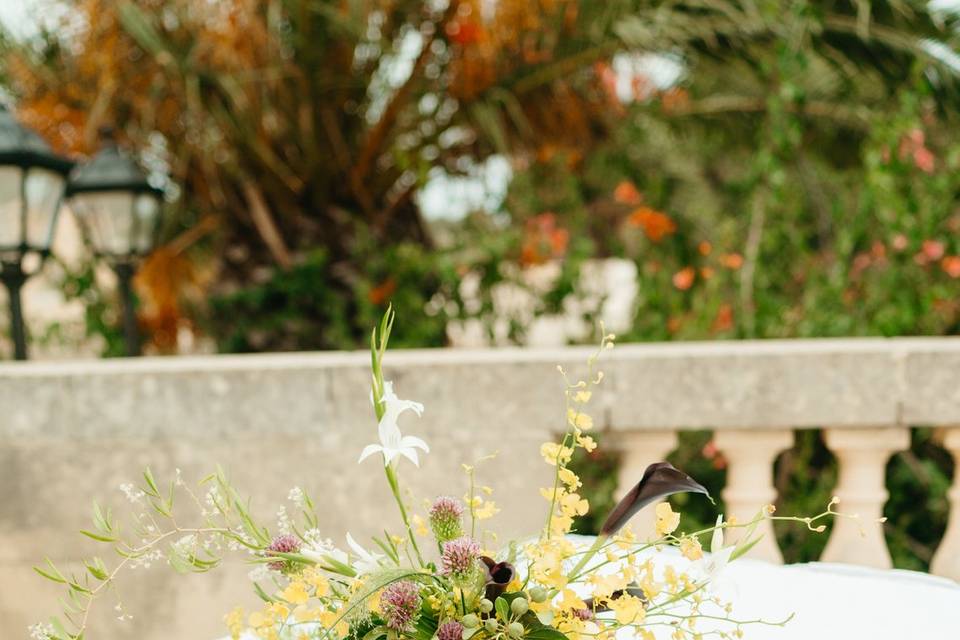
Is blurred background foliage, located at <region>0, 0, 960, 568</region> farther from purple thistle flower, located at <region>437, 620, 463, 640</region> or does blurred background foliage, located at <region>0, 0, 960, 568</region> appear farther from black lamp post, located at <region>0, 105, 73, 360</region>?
purple thistle flower, located at <region>437, 620, 463, 640</region>

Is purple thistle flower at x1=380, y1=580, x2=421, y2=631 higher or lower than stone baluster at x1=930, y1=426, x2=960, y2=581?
higher

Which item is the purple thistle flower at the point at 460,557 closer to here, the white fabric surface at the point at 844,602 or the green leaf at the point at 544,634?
the green leaf at the point at 544,634

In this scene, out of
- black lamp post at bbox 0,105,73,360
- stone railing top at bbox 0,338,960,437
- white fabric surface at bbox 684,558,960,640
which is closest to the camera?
white fabric surface at bbox 684,558,960,640

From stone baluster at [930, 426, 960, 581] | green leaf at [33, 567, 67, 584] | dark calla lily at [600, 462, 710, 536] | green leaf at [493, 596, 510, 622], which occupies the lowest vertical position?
stone baluster at [930, 426, 960, 581]

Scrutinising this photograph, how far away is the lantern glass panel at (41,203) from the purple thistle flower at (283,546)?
3053mm

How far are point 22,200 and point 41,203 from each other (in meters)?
0.07

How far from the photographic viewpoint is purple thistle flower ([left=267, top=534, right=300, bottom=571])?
2.75 ft

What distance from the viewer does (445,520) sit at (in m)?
0.86

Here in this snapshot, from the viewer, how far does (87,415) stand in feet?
6.28

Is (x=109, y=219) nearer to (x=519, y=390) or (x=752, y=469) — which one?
(x=519, y=390)

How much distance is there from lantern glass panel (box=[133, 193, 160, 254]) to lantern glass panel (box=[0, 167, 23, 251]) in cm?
62

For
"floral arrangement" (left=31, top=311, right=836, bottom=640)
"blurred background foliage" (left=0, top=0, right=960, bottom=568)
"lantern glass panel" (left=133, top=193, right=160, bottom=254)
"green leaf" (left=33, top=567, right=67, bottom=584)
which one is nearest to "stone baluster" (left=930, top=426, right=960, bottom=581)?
"blurred background foliage" (left=0, top=0, right=960, bottom=568)

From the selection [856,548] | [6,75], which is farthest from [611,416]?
[6,75]

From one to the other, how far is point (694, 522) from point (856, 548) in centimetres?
97
